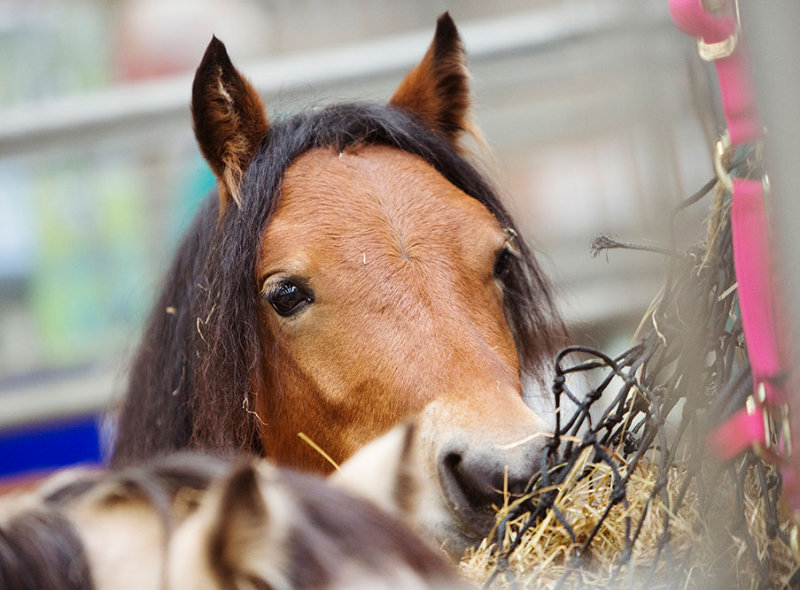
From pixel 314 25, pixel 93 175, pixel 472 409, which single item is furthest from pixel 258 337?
pixel 314 25

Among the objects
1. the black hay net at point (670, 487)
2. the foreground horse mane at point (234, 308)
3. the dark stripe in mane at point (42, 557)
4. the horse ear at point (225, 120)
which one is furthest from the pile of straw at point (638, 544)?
the horse ear at point (225, 120)

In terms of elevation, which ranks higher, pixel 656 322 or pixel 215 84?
pixel 215 84

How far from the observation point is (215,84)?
6.23 feet

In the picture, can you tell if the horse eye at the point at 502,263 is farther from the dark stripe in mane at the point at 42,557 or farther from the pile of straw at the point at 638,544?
the dark stripe in mane at the point at 42,557

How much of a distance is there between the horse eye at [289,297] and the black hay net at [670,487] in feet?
1.98

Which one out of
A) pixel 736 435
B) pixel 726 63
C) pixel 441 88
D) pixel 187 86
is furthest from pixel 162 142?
pixel 736 435

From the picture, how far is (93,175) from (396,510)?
123 inches

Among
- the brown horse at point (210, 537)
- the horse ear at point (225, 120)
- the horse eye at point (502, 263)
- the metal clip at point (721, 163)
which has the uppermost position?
the horse ear at point (225, 120)

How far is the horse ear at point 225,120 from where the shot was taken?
1.89 metres

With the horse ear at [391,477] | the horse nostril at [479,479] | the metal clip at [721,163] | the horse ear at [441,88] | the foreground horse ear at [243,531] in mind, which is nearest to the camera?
the foreground horse ear at [243,531]

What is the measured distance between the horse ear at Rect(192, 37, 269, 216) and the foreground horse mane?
1.5 inches

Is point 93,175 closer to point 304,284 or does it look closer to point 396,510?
point 304,284

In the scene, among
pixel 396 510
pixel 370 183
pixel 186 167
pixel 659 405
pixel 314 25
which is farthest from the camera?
pixel 314 25

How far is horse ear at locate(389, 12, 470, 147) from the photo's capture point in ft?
7.10
